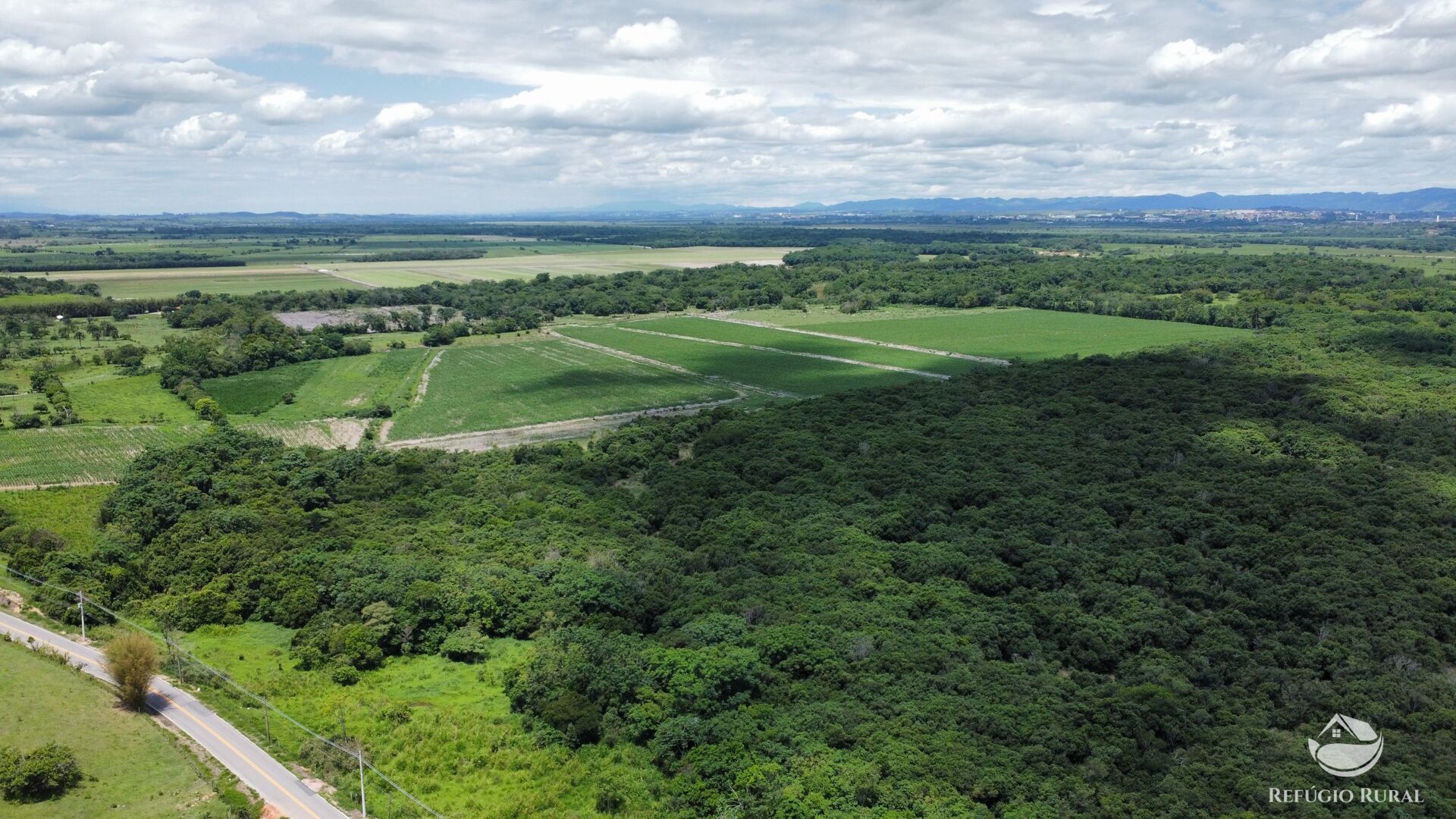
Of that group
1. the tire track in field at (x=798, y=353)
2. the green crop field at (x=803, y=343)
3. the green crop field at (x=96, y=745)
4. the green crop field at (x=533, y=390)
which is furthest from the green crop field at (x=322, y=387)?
the green crop field at (x=96, y=745)

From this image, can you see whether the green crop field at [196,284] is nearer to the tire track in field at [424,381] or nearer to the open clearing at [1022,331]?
the tire track in field at [424,381]

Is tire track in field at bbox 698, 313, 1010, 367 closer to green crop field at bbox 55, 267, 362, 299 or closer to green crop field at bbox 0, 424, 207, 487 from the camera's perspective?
green crop field at bbox 55, 267, 362, 299

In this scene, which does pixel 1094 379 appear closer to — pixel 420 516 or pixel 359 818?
pixel 420 516

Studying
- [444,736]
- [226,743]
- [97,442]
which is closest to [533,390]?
Answer: [97,442]

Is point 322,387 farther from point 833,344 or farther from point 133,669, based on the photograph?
point 133,669

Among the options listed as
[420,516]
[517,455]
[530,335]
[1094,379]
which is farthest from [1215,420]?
[530,335]

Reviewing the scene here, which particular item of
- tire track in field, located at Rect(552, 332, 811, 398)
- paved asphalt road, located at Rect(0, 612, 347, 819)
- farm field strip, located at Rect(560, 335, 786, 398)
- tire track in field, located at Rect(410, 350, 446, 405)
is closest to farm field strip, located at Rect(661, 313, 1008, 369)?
farm field strip, located at Rect(560, 335, 786, 398)

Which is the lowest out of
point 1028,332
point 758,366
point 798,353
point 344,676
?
point 344,676
